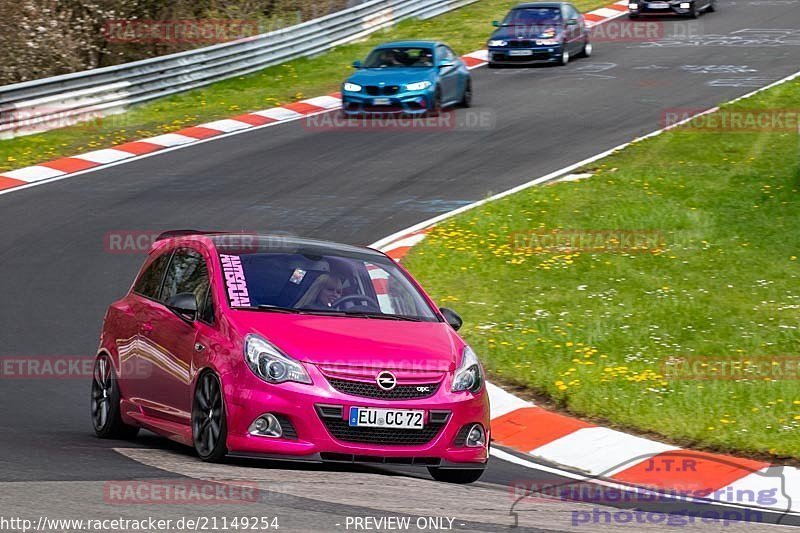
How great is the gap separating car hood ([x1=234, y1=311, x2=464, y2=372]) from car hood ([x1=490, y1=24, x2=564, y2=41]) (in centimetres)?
2362

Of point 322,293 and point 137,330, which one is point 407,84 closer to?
point 137,330

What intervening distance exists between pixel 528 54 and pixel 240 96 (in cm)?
695

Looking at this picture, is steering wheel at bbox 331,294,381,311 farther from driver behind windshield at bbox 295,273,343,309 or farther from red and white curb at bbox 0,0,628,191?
red and white curb at bbox 0,0,628,191

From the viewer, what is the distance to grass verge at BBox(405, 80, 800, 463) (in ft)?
37.0

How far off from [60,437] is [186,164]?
1325cm

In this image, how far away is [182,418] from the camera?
9062 millimetres

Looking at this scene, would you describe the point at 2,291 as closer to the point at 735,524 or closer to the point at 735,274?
the point at 735,274

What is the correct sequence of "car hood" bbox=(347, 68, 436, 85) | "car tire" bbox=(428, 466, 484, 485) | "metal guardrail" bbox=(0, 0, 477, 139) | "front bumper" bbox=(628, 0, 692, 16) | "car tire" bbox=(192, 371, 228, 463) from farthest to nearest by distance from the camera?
"front bumper" bbox=(628, 0, 692, 16) → "car hood" bbox=(347, 68, 436, 85) → "metal guardrail" bbox=(0, 0, 477, 139) → "car tire" bbox=(428, 466, 484, 485) → "car tire" bbox=(192, 371, 228, 463)

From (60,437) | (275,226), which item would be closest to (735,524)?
(60,437)

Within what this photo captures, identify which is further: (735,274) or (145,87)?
(145,87)

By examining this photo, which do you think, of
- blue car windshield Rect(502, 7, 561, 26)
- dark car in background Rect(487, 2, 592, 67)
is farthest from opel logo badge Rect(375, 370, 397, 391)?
blue car windshield Rect(502, 7, 561, 26)

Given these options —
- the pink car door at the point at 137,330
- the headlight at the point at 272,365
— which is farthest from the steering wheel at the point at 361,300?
the pink car door at the point at 137,330

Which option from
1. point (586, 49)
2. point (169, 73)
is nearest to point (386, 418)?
point (169, 73)

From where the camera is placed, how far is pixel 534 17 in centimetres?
3275
